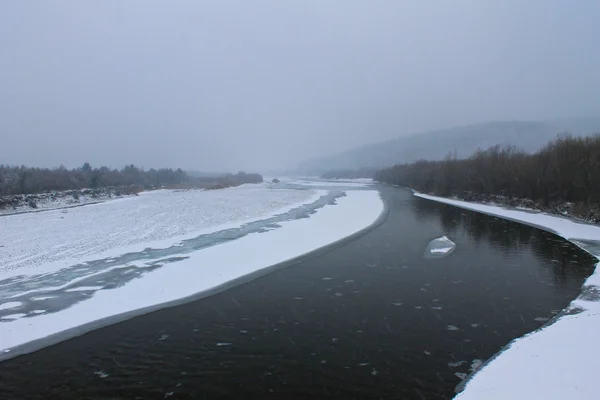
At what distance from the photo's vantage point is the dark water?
7.37 metres

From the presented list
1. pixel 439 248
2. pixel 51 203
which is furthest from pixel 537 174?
pixel 51 203

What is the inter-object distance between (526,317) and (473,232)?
51.1 feet

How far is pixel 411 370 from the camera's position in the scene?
7754 mm

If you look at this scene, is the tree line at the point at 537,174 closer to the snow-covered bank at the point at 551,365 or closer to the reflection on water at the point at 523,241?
the reflection on water at the point at 523,241

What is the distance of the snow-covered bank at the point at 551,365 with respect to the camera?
6.59m

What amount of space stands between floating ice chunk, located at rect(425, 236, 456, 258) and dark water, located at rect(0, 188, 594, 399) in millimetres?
2040

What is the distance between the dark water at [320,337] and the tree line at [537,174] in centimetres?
1948

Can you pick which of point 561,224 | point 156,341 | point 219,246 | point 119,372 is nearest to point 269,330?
point 156,341

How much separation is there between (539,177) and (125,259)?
36894mm

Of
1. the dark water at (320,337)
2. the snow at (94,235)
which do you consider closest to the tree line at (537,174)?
the dark water at (320,337)

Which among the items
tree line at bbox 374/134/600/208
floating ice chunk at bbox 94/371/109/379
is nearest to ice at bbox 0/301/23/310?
floating ice chunk at bbox 94/371/109/379

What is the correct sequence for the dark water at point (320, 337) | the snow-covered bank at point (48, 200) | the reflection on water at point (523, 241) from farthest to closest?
the snow-covered bank at point (48, 200)
the reflection on water at point (523, 241)
the dark water at point (320, 337)

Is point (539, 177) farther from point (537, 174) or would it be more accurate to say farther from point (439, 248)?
point (439, 248)

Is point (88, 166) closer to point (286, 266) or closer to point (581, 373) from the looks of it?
point (286, 266)
